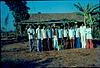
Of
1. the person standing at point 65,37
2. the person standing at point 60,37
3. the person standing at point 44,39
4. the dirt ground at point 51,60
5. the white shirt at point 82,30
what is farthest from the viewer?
the person standing at point 65,37

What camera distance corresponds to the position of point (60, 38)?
18.2 m

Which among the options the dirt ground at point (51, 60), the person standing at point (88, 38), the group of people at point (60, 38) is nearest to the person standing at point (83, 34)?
the group of people at point (60, 38)

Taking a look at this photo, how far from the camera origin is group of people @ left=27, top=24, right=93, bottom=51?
56.2 ft

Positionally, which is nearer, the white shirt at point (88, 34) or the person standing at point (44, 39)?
the person standing at point (44, 39)

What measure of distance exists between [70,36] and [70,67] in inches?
276

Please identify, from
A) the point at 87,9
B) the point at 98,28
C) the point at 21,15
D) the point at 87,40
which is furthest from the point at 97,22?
the point at 21,15

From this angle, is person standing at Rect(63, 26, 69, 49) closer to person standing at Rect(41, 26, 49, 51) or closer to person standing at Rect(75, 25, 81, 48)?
person standing at Rect(75, 25, 81, 48)

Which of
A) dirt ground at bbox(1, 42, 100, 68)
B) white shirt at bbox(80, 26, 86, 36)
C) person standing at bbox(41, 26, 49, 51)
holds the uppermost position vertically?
white shirt at bbox(80, 26, 86, 36)

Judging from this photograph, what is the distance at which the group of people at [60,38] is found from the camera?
17.1 m

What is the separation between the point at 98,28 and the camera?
32.4 m

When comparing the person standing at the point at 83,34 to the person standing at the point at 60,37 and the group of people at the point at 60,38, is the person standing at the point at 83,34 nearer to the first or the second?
the group of people at the point at 60,38

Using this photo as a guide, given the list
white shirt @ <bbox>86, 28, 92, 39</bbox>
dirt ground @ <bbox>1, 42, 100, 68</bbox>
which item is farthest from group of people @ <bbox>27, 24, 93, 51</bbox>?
dirt ground @ <bbox>1, 42, 100, 68</bbox>

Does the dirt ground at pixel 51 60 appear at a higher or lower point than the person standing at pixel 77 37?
lower

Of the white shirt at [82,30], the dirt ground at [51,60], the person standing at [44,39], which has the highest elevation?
the white shirt at [82,30]
